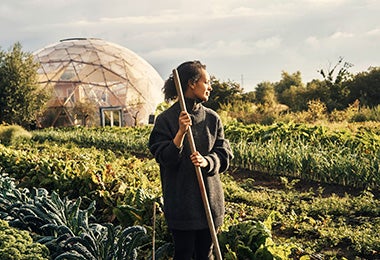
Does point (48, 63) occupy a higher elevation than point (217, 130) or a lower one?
higher

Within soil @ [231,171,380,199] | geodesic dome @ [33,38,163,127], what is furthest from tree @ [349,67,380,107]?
soil @ [231,171,380,199]

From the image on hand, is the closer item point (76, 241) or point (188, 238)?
point (188, 238)

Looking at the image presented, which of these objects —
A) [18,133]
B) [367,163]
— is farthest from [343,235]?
[18,133]

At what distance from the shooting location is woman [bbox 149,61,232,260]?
10.2ft

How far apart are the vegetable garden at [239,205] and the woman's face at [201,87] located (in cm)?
65

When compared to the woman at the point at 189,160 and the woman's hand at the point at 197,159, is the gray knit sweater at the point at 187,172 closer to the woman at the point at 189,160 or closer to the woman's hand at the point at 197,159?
the woman at the point at 189,160

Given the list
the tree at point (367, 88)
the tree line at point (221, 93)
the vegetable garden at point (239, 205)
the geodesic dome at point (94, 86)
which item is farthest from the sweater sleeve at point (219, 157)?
the geodesic dome at point (94, 86)

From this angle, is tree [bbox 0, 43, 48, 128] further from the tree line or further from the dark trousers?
the dark trousers

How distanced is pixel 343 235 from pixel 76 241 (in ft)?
7.32

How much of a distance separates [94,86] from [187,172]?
27167 mm

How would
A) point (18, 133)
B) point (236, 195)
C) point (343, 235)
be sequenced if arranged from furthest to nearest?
point (18, 133) → point (236, 195) → point (343, 235)

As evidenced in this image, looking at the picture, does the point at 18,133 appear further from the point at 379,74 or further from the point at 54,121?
the point at 379,74

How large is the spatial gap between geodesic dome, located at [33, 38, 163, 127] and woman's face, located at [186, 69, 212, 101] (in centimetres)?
2519

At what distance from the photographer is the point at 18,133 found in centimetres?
1762
